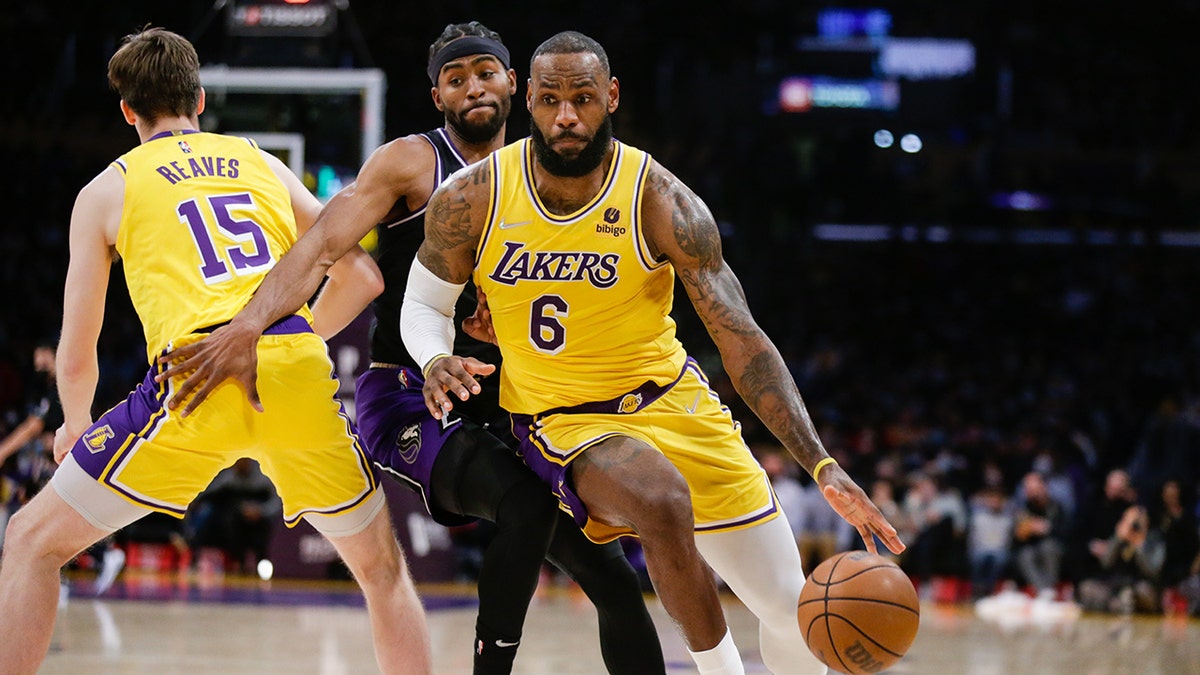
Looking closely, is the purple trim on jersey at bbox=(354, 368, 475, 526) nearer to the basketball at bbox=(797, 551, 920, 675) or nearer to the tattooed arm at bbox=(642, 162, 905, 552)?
the tattooed arm at bbox=(642, 162, 905, 552)

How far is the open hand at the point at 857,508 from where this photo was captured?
3.99 metres

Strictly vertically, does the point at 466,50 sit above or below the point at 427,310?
above

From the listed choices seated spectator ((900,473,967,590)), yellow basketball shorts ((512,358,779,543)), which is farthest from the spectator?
yellow basketball shorts ((512,358,779,543))

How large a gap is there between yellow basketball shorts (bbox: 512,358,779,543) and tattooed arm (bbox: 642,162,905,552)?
21 cm

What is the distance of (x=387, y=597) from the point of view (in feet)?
14.9

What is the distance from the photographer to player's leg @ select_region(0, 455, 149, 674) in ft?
13.4

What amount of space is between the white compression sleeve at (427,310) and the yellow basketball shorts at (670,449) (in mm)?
464

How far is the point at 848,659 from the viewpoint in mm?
4156

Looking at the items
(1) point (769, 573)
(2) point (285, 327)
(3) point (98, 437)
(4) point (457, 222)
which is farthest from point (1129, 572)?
(3) point (98, 437)

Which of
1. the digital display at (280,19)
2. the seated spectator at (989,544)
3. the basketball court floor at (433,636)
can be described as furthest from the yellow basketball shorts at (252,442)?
the seated spectator at (989,544)

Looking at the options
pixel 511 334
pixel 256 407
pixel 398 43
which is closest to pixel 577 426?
pixel 511 334

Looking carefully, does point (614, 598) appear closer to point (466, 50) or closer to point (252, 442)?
point (252, 442)

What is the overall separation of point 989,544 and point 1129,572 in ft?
4.49

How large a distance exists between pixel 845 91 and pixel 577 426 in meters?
18.1
